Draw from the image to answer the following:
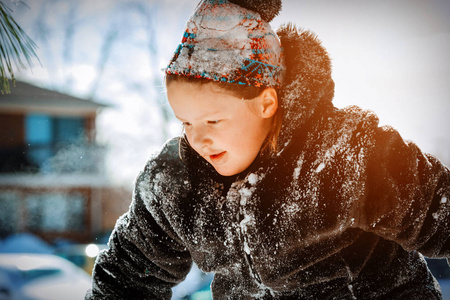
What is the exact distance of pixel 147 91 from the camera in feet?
7.01

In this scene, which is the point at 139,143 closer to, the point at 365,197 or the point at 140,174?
the point at 140,174

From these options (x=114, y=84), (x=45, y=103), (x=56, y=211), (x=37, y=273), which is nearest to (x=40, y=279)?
(x=37, y=273)

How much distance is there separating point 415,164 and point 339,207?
0.17 m

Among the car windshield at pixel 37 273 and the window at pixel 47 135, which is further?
the window at pixel 47 135

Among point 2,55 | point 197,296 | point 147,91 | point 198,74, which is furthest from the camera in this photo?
point 147,91

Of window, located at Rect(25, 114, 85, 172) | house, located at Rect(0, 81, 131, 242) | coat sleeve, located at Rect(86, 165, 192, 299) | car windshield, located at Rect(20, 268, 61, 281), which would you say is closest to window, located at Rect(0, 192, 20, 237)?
house, located at Rect(0, 81, 131, 242)

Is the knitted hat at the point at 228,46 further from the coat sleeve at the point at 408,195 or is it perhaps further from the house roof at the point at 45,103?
the house roof at the point at 45,103

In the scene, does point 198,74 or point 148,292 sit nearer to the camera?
point 198,74

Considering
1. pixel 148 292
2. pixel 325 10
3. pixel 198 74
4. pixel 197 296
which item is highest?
pixel 325 10

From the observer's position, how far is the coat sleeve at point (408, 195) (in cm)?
62

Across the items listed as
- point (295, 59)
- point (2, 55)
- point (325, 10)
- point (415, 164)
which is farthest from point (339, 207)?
point (2, 55)

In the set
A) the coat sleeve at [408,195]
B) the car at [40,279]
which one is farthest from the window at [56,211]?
the coat sleeve at [408,195]

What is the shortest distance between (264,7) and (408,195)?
1.56 feet

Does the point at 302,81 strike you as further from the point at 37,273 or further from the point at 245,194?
the point at 37,273
